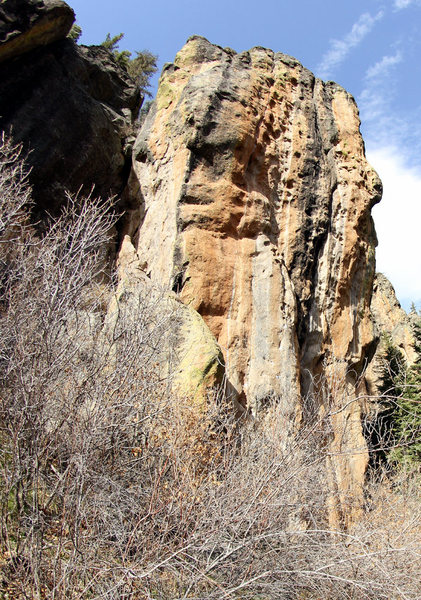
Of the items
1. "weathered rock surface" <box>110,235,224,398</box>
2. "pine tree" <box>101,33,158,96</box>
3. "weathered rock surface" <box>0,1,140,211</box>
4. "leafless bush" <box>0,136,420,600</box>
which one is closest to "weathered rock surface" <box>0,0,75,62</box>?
"weathered rock surface" <box>0,1,140,211</box>

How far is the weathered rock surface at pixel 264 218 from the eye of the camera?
960cm

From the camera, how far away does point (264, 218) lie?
10664 millimetres

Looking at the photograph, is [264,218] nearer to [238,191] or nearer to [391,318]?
[238,191]

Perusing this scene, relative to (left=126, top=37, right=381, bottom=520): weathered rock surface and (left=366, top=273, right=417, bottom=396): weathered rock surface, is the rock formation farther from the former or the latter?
(left=366, top=273, right=417, bottom=396): weathered rock surface

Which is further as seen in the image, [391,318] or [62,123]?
[391,318]

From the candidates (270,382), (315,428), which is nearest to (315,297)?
(270,382)

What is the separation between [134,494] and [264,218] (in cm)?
678

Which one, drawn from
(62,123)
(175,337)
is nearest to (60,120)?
(62,123)

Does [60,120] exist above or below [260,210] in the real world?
above

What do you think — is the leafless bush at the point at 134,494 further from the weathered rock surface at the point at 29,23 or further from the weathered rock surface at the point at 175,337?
the weathered rock surface at the point at 29,23

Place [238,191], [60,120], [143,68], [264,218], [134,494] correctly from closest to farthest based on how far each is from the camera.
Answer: [134,494] → [238,191] → [264,218] → [60,120] → [143,68]

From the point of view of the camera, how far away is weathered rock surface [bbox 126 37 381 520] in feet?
31.5

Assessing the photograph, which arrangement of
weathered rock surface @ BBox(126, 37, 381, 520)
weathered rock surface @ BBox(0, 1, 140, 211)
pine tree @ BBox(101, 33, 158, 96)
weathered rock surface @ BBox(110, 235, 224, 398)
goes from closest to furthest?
weathered rock surface @ BBox(110, 235, 224, 398) → weathered rock surface @ BBox(126, 37, 381, 520) → weathered rock surface @ BBox(0, 1, 140, 211) → pine tree @ BBox(101, 33, 158, 96)

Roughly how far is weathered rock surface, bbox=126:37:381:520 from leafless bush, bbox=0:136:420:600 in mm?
2747
